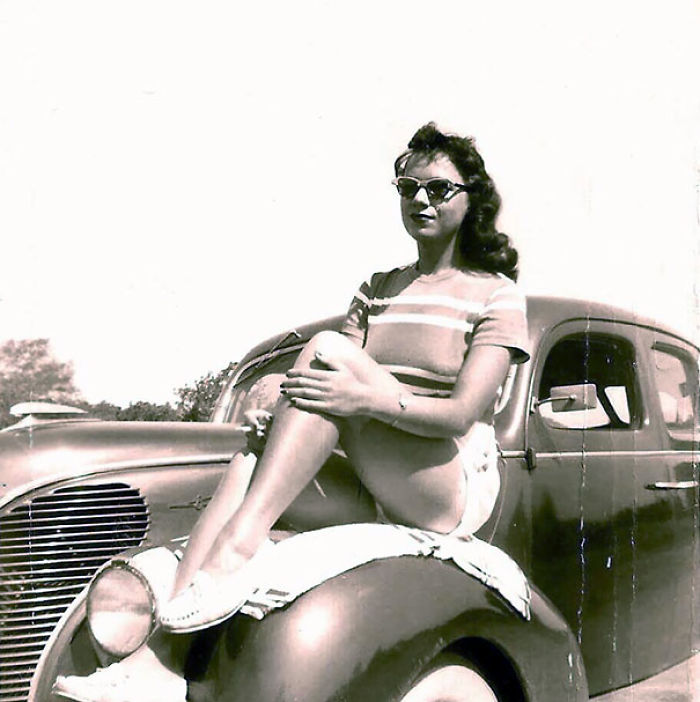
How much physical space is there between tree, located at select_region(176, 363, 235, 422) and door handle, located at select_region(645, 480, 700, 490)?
60.6 inches

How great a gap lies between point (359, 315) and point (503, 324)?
45cm

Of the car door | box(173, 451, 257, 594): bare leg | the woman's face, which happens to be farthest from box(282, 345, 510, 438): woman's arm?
the car door

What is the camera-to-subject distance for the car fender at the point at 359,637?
1.79 m

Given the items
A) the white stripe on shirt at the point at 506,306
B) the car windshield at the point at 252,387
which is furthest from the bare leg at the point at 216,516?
the car windshield at the point at 252,387

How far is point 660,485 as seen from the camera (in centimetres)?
315

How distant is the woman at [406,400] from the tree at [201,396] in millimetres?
853

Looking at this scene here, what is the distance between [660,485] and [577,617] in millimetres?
608

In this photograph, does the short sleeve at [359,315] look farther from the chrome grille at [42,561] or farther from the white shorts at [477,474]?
the chrome grille at [42,561]

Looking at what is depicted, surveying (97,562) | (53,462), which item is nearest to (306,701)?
(97,562)

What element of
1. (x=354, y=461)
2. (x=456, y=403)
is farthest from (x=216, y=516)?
(x=456, y=403)

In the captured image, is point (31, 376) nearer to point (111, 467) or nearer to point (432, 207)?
point (111, 467)

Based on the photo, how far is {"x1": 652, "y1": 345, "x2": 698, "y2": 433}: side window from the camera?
11.0ft

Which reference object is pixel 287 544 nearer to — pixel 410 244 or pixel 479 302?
pixel 479 302

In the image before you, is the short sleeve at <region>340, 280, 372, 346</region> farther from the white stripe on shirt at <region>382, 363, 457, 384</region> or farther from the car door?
the car door
